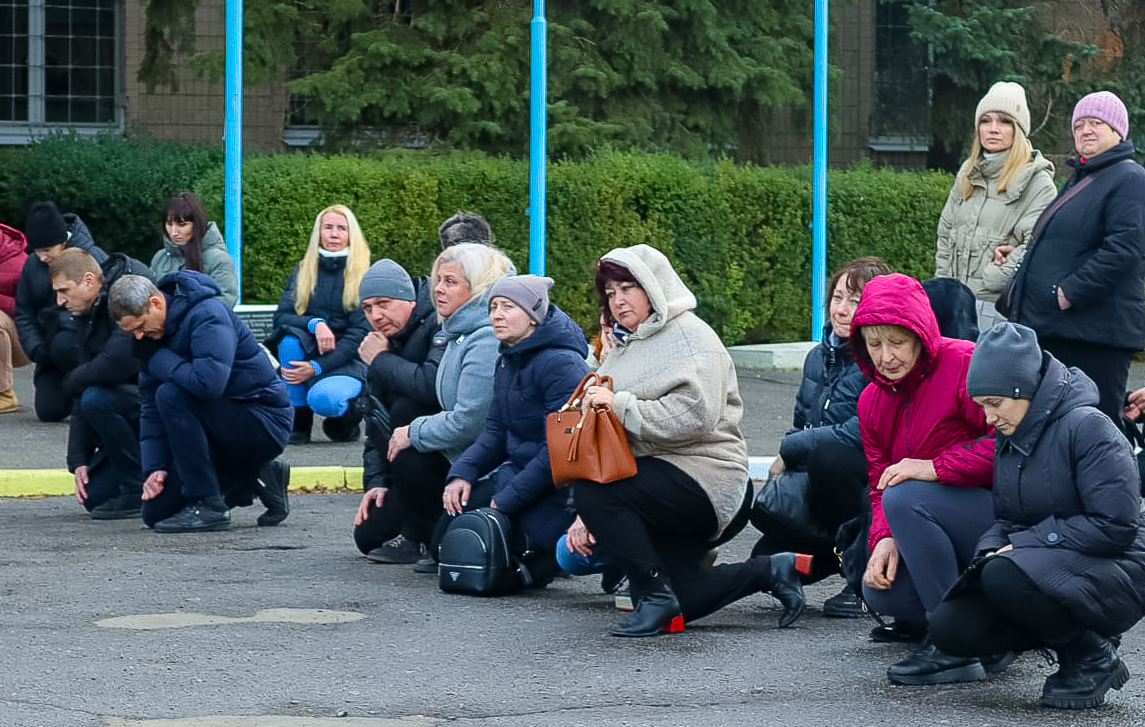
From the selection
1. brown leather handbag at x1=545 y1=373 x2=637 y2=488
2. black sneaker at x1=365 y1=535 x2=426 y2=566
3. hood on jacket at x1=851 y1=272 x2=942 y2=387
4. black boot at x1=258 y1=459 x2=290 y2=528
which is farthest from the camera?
black boot at x1=258 y1=459 x2=290 y2=528

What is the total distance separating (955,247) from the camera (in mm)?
9977

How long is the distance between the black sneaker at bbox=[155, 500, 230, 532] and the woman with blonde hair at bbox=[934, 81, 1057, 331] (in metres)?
3.79

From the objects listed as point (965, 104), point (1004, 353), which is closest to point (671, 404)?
point (1004, 353)

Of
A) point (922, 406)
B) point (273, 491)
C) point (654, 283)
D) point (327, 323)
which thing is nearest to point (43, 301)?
point (327, 323)

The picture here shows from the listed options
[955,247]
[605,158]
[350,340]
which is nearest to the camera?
[955,247]

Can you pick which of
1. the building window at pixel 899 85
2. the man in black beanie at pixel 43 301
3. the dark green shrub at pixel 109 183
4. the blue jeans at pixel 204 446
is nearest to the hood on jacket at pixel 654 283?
the blue jeans at pixel 204 446

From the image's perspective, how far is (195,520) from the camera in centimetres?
976

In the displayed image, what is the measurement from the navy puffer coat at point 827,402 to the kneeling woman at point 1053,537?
1.32 metres

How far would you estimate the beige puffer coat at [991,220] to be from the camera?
9680mm

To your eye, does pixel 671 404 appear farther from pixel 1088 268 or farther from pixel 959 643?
pixel 1088 268

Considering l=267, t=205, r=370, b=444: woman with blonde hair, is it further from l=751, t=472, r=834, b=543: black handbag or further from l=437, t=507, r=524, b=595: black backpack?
l=751, t=472, r=834, b=543: black handbag

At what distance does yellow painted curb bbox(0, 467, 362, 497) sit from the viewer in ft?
37.0

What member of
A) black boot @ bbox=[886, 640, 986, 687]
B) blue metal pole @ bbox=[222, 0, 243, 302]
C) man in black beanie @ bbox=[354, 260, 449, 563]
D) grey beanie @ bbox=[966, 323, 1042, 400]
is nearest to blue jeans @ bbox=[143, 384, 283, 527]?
man in black beanie @ bbox=[354, 260, 449, 563]

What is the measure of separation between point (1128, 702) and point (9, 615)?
4.06 meters
